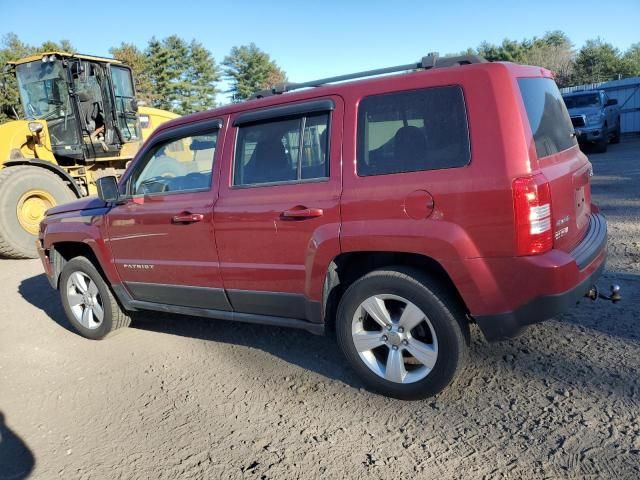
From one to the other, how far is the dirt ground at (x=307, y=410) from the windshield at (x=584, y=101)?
1292cm

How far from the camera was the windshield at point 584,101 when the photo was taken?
50.7 feet

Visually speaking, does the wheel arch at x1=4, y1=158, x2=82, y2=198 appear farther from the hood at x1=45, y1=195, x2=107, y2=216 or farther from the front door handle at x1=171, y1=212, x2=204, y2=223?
the front door handle at x1=171, y1=212, x2=204, y2=223

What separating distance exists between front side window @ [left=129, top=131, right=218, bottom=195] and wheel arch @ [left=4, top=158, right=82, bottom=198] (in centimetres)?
540

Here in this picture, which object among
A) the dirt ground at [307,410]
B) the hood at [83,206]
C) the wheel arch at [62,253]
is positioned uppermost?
the hood at [83,206]

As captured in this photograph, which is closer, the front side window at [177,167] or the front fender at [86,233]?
the front side window at [177,167]

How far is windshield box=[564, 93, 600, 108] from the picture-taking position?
50.7ft

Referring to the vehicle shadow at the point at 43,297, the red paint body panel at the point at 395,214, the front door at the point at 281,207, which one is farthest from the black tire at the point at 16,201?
the front door at the point at 281,207

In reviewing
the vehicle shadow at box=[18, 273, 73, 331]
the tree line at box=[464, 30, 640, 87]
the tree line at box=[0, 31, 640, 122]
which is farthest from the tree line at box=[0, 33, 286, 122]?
the vehicle shadow at box=[18, 273, 73, 331]

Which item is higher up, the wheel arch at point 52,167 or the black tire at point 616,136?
the wheel arch at point 52,167

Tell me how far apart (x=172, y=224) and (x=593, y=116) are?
48.6 ft

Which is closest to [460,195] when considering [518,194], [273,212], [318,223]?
[518,194]

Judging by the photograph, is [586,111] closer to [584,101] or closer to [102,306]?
[584,101]

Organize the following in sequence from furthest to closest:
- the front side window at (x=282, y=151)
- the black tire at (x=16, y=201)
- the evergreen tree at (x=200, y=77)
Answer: the evergreen tree at (x=200, y=77), the black tire at (x=16, y=201), the front side window at (x=282, y=151)

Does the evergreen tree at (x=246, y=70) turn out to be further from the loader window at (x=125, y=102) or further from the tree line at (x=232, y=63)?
the loader window at (x=125, y=102)
